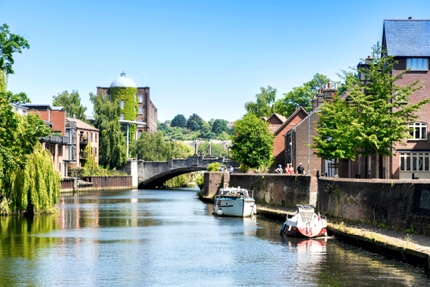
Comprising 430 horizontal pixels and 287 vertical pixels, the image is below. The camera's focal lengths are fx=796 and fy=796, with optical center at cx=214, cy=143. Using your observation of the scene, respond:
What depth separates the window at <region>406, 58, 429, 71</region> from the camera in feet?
187

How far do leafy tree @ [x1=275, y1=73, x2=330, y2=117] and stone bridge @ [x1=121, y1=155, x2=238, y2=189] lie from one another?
12305 mm

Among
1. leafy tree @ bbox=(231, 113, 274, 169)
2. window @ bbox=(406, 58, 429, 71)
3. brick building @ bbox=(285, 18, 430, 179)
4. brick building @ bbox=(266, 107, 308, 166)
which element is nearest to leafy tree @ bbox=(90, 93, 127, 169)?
brick building @ bbox=(266, 107, 308, 166)

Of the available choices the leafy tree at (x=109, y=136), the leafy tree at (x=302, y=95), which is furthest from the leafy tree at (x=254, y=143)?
the leafy tree at (x=109, y=136)

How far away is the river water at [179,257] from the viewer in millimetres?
26531

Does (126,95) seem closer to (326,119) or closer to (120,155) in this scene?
(120,155)

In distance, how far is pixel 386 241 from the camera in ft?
98.0

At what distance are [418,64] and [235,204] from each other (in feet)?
54.4

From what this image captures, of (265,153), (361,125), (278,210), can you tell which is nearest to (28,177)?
(278,210)

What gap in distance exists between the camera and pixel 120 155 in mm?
118812

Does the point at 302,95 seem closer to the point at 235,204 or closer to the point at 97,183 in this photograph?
the point at 97,183

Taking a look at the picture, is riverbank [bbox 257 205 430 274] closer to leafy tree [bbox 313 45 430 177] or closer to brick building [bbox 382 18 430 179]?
leafy tree [bbox 313 45 430 177]

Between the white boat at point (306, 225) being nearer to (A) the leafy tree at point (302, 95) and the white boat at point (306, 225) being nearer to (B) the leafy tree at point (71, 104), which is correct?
(A) the leafy tree at point (302, 95)

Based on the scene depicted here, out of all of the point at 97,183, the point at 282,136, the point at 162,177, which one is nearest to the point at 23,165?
the point at 282,136

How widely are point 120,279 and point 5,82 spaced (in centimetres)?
2426
